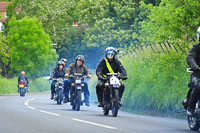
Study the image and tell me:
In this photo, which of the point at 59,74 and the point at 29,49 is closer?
the point at 59,74

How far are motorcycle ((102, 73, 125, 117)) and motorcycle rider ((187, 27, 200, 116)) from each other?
4539mm

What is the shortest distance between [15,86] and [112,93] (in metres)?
44.8

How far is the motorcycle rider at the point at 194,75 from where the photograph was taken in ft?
39.3

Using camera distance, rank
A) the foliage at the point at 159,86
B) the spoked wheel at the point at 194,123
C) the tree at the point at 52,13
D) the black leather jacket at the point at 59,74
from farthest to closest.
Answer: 1. the tree at the point at 52,13
2. the black leather jacket at the point at 59,74
3. the foliage at the point at 159,86
4. the spoked wheel at the point at 194,123

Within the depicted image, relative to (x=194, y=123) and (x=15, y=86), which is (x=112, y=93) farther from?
(x=15, y=86)

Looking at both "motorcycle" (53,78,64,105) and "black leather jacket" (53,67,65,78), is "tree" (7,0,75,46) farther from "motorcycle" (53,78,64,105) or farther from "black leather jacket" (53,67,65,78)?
"motorcycle" (53,78,64,105)

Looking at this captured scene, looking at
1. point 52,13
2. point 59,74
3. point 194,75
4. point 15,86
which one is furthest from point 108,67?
point 52,13

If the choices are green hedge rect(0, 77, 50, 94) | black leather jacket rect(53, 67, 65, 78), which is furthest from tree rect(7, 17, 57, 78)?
black leather jacket rect(53, 67, 65, 78)

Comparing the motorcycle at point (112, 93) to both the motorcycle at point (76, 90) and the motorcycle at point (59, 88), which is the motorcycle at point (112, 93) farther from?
the motorcycle at point (59, 88)

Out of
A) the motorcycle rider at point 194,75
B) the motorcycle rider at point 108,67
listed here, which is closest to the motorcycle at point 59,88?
the motorcycle rider at point 108,67

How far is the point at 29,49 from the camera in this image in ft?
234

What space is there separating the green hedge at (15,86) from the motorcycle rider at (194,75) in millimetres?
45073

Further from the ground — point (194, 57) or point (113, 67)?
point (113, 67)

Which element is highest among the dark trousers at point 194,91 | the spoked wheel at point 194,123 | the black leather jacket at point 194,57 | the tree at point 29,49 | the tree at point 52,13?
the tree at point 52,13
